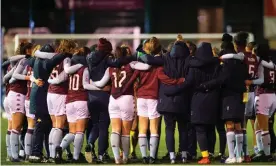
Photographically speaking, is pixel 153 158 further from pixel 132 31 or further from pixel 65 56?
pixel 132 31

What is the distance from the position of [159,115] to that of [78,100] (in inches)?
55.7

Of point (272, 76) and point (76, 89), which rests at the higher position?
point (272, 76)

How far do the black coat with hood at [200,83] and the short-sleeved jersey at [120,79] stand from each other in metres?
0.68

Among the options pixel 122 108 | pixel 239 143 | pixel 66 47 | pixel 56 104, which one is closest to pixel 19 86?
pixel 56 104

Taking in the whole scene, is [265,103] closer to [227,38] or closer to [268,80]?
[268,80]

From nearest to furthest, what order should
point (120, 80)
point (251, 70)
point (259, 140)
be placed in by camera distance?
point (120, 80)
point (251, 70)
point (259, 140)

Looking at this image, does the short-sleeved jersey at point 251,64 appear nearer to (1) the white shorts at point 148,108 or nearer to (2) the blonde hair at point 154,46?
(2) the blonde hair at point 154,46

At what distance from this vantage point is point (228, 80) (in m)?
18.0

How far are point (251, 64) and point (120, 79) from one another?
2.41m

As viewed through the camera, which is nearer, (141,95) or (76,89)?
(76,89)

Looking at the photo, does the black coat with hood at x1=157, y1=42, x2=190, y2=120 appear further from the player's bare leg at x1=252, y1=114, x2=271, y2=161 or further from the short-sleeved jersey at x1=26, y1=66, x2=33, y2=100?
the short-sleeved jersey at x1=26, y1=66, x2=33, y2=100

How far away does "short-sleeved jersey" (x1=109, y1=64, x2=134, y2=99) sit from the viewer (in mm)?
17984

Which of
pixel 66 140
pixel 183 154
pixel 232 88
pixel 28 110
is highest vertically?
pixel 232 88

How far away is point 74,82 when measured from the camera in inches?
713
